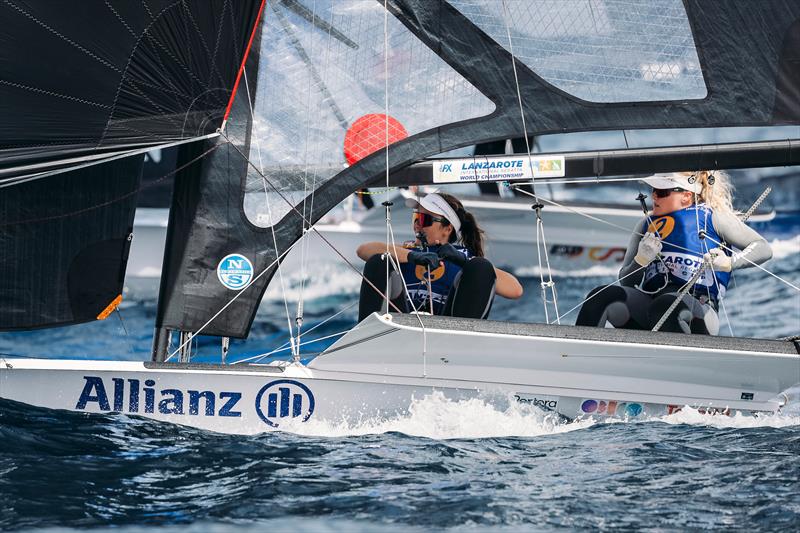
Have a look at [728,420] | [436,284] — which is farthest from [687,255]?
[436,284]

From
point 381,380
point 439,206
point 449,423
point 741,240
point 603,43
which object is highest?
point 603,43

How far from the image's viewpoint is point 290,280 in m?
10.3

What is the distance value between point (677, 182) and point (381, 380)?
1627 mm

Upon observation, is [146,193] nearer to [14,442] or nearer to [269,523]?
[14,442]

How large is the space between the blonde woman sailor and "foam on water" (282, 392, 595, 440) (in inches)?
23.9

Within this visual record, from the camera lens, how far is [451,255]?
4.69 meters

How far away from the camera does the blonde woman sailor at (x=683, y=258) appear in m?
4.48

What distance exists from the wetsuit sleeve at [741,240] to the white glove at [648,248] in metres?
0.23

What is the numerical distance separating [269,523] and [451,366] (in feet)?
4.00

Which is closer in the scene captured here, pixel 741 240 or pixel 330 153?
pixel 741 240

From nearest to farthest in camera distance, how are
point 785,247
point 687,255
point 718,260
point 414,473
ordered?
point 414,473
point 718,260
point 687,255
point 785,247

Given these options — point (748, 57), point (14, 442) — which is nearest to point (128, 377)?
point (14, 442)

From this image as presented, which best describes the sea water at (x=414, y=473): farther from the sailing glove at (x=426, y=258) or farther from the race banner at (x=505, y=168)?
the race banner at (x=505, y=168)

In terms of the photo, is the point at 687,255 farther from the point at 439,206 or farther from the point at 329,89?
the point at 329,89
